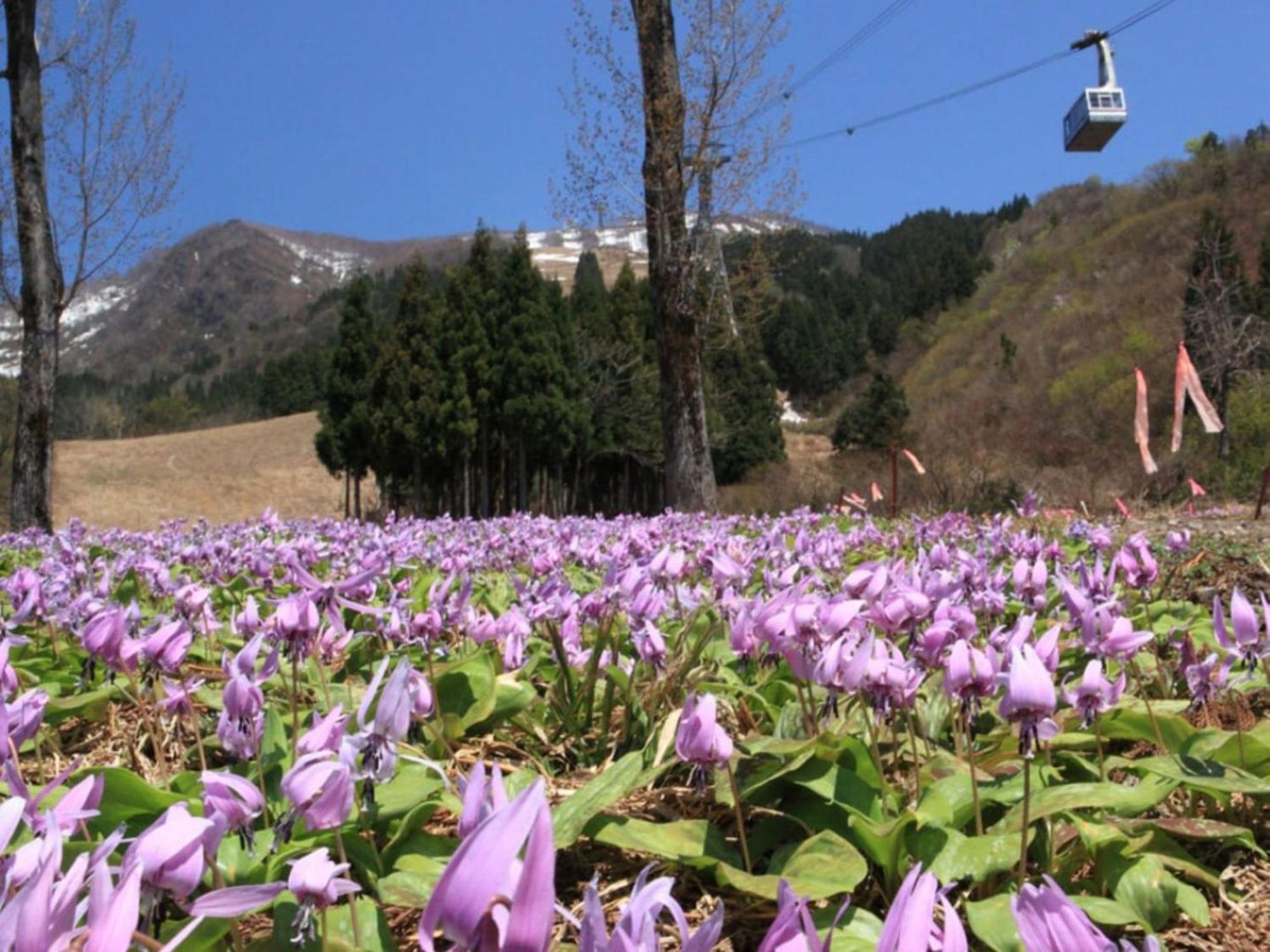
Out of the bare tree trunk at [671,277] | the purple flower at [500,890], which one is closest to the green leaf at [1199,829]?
the purple flower at [500,890]

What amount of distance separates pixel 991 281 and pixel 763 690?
84.8 metres

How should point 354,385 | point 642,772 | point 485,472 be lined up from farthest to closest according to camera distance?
point 354,385
point 485,472
point 642,772

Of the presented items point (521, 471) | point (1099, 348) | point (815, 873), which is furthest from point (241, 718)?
point (1099, 348)

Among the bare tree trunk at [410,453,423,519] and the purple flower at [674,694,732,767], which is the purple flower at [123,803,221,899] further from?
the bare tree trunk at [410,453,423,519]

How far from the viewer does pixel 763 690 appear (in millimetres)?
2166

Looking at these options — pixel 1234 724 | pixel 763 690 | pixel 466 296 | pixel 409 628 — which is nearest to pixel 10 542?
pixel 409 628

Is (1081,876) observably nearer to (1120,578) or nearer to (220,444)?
(1120,578)

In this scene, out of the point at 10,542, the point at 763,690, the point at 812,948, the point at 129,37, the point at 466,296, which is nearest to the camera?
the point at 812,948

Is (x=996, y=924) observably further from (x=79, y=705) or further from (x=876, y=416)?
(x=876, y=416)

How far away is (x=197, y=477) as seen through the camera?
46469 mm

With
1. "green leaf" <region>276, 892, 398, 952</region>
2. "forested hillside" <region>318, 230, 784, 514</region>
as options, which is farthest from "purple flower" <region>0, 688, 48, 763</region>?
"forested hillside" <region>318, 230, 784, 514</region>

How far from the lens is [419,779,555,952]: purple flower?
0.55 metres

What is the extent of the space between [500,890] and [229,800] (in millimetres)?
548

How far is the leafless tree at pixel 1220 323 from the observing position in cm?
2734
